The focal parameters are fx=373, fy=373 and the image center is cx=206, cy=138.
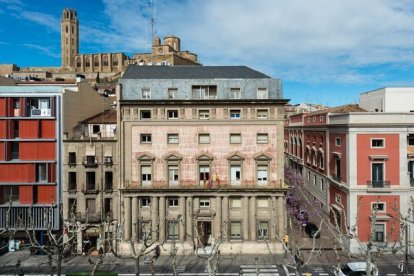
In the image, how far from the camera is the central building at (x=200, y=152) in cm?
4231

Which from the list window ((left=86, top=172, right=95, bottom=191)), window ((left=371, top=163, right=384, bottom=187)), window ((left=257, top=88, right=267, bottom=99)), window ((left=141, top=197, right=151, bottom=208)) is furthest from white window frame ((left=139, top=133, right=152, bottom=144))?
window ((left=371, top=163, right=384, bottom=187))

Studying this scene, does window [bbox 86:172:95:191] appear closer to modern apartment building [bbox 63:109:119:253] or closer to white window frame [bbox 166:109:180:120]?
modern apartment building [bbox 63:109:119:253]

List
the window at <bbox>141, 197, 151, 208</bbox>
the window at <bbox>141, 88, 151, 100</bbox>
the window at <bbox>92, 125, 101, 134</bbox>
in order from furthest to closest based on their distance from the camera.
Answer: the window at <bbox>92, 125, 101, 134</bbox>
the window at <bbox>141, 88, 151, 100</bbox>
the window at <bbox>141, 197, 151, 208</bbox>

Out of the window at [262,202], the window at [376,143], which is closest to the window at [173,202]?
the window at [262,202]

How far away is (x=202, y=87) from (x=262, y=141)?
9268 mm

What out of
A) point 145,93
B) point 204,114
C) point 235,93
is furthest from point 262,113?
point 145,93

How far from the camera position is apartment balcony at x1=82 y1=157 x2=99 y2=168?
43.2m

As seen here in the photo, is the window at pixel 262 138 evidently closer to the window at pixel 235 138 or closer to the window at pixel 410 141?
the window at pixel 235 138

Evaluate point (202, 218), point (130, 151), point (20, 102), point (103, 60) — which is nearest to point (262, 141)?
point (202, 218)

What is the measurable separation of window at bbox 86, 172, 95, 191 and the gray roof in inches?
474

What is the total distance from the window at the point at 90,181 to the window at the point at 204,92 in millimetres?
15156

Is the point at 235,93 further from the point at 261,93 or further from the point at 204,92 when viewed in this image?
the point at 204,92

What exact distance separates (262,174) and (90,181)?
2009cm

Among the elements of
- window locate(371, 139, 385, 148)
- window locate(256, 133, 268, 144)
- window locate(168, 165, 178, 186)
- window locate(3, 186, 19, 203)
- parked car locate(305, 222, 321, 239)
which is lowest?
parked car locate(305, 222, 321, 239)
